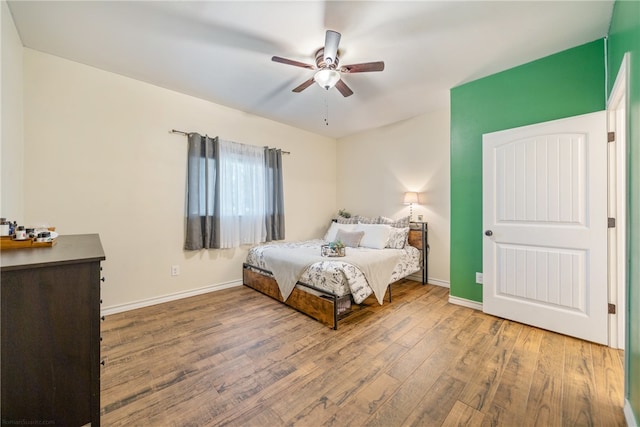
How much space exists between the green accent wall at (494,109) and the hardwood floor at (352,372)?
2.47 ft

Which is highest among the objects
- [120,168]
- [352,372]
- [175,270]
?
[120,168]

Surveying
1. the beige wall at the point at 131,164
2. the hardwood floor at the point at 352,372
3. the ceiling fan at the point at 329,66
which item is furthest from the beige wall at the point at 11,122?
the ceiling fan at the point at 329,66

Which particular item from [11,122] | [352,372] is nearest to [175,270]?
[11,122]

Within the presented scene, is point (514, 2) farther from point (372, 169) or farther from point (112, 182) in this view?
point (112, 182)

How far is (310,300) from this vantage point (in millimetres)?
2592

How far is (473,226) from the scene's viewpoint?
284 cm

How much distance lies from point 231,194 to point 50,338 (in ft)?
8.57

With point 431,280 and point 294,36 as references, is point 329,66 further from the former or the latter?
point 431,280

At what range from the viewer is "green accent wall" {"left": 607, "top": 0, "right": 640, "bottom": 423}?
1.23 meters

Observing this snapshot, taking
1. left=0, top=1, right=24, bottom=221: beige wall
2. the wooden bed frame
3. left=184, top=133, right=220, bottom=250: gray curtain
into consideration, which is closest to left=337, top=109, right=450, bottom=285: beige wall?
the wooden bed frame

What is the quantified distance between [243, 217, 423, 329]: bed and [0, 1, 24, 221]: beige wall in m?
2.25

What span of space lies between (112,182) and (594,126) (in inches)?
182

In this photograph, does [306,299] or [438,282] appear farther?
[438,282]

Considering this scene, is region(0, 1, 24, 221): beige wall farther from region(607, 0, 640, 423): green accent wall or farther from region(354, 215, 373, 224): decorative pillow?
region(354, 215, 373, 224): decorative pillow
